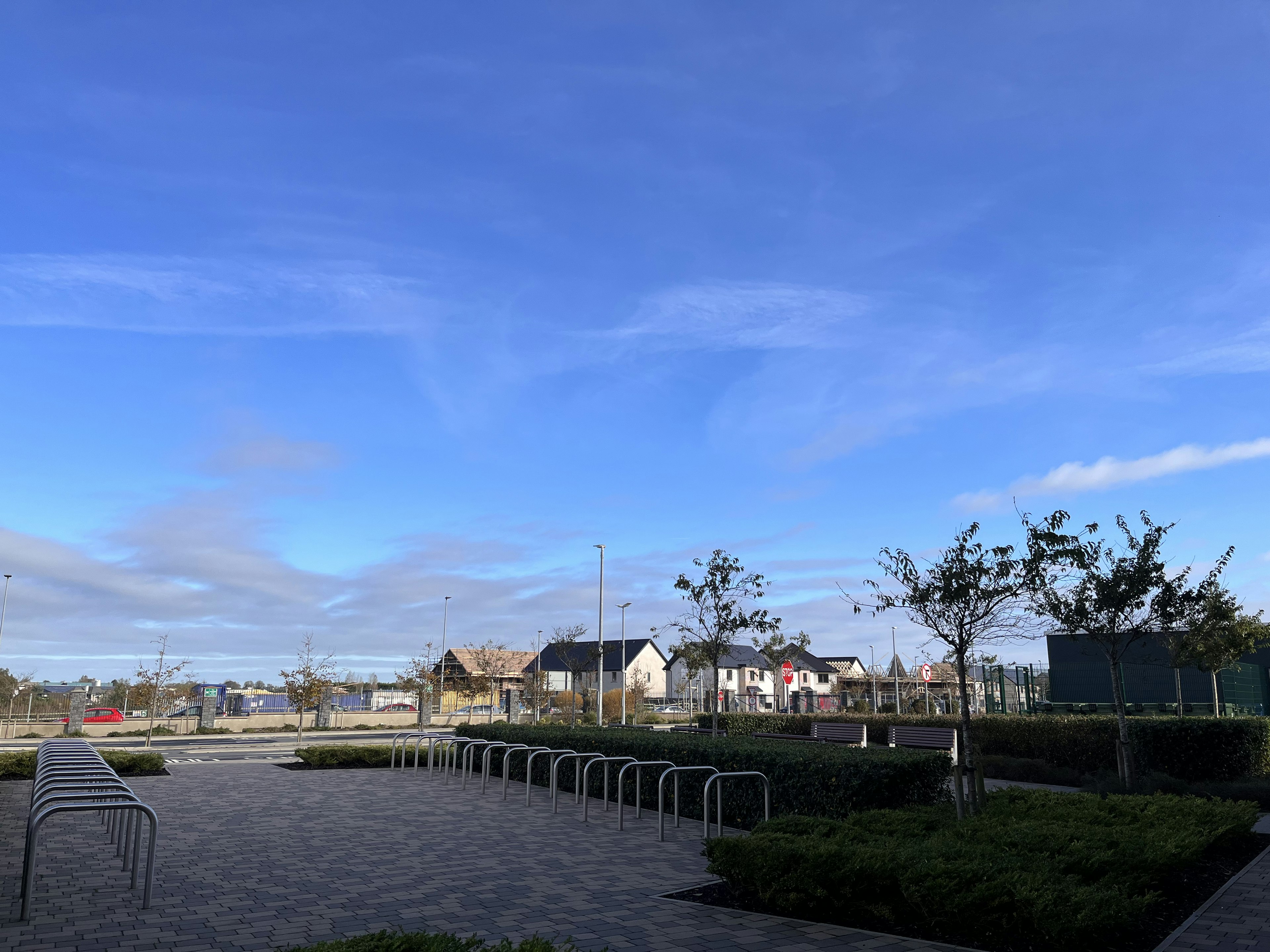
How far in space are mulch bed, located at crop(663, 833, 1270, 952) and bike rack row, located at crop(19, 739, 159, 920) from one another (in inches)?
172

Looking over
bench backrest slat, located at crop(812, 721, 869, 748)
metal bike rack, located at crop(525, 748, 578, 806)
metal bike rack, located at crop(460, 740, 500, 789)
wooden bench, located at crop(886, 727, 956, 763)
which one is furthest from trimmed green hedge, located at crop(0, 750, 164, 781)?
wooden bench, located at crop(886, 727, 956, 763)

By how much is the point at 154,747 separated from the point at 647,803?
77.5 feet

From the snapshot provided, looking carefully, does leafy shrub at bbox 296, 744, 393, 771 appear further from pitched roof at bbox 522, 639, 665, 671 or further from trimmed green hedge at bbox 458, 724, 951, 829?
pitched roof at bbox 522, 639, 665, 671

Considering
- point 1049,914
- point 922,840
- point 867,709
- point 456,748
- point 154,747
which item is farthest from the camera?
point 867,709

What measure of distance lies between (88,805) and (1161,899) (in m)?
8.34

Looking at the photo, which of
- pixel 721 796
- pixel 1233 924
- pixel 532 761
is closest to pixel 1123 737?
pixel 721 796

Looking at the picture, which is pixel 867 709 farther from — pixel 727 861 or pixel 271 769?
pixel 727 861

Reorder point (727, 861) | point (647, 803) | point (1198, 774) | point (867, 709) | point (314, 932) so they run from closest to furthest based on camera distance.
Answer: point (314, 932)
point (727, 861)
point (647, 803)
point (1198, 774)
point (867, 709)

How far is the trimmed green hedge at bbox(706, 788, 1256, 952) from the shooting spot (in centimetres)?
600

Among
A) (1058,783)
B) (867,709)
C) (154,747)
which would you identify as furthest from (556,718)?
(1058,783)

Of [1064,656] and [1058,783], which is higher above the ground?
[1064,656]

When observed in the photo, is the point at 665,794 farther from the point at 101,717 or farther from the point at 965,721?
the point at 101,717

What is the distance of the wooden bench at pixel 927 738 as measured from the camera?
19781 mm

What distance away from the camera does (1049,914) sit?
229 inches
